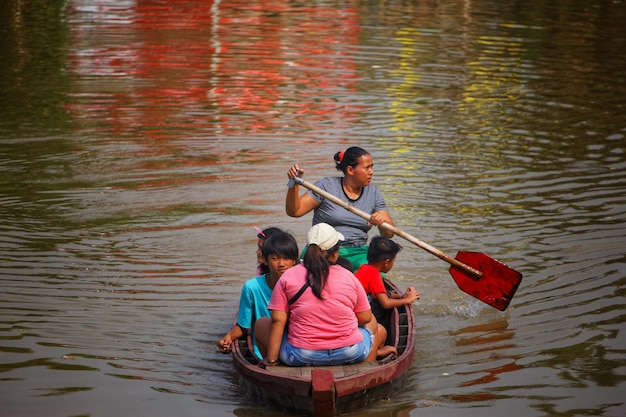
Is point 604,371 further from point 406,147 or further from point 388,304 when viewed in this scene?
point 406,147

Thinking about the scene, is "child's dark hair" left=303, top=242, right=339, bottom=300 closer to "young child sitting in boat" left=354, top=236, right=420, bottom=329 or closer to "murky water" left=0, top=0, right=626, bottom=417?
"murky water" left=0, top=0, right=626, bottom=417

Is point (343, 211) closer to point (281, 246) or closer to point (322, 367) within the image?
point (281, 246)

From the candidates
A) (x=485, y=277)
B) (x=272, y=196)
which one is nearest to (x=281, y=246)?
(x=485, y=277)

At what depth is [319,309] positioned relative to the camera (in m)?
6.76

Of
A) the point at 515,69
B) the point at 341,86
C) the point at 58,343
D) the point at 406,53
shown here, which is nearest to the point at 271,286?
the point at 58,343

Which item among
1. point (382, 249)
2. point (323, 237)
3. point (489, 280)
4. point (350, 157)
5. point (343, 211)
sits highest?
point (350, 157)

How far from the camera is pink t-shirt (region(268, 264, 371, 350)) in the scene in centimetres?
675

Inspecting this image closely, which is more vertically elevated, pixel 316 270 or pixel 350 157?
pixel 350 157

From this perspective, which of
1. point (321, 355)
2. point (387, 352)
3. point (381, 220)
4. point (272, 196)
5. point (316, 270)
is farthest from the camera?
point (272, 196)

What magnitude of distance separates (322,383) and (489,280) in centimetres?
288

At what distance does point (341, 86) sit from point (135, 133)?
536 cm

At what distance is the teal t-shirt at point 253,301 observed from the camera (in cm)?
753

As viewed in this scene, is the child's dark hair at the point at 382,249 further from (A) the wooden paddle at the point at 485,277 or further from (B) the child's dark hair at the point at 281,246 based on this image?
(B) the child's dark hair at the point at 281,246

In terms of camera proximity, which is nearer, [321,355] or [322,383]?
[322,383]
